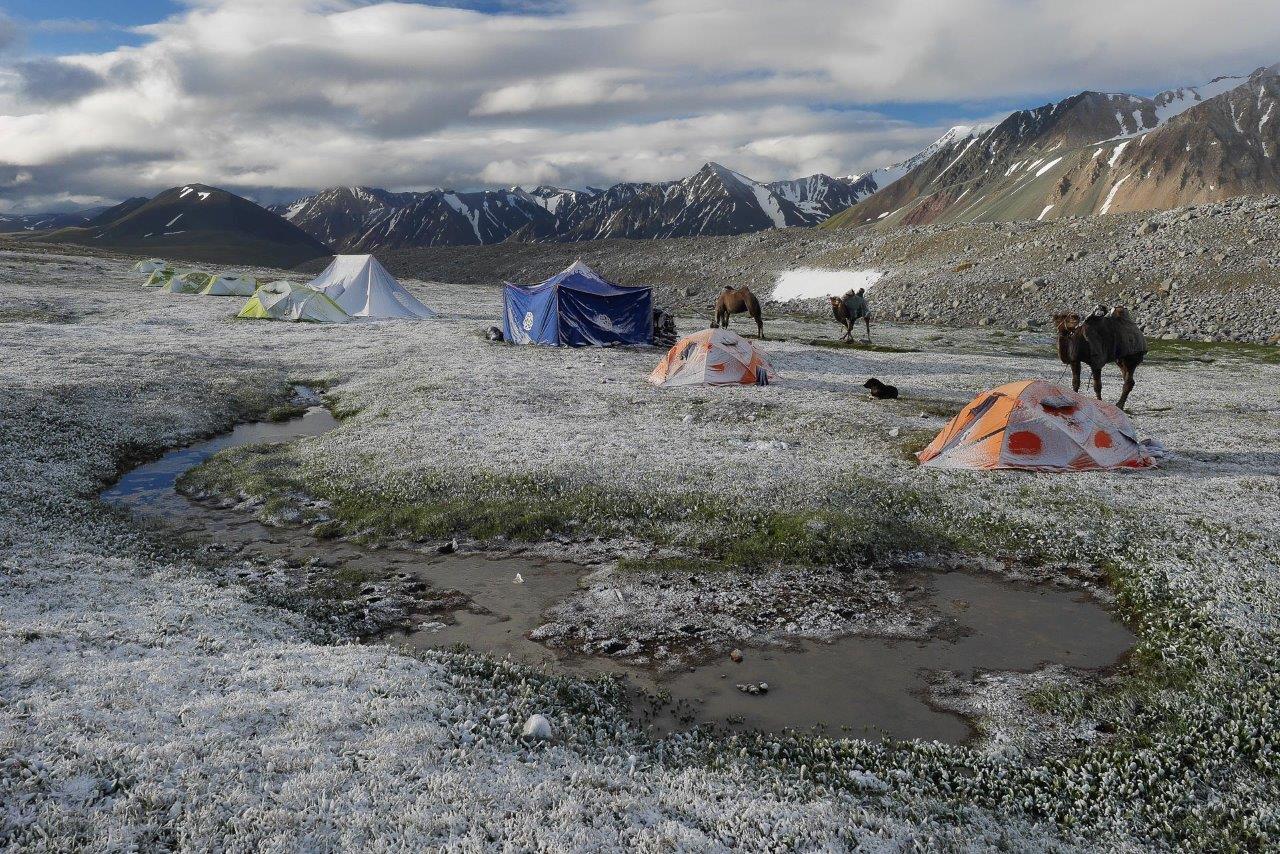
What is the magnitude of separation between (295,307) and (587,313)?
23.9m

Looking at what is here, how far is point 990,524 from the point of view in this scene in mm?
15156

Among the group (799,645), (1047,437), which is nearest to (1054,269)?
(1047,437)

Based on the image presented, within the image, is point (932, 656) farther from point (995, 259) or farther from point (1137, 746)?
point (995, 259)

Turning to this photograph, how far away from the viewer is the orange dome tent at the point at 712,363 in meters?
28.8

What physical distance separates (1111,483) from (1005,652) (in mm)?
8104

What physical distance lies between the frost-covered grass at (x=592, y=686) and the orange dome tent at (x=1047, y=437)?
24.8 inches

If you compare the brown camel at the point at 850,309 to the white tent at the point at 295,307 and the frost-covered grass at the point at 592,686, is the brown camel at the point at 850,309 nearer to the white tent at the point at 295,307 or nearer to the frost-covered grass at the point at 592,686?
the frost-covered grass at the point at 592,686

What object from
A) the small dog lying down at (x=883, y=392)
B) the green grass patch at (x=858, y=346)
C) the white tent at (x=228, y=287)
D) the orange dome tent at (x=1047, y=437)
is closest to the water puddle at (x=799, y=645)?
the orange dome tent at (x=1047, y=437)

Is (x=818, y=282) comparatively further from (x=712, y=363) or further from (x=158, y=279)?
(x=158, y=279)

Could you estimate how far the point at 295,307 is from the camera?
51.8 m

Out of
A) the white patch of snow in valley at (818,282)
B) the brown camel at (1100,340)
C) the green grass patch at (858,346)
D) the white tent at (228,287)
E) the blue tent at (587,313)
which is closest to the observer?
the brown camel at (1100,340)

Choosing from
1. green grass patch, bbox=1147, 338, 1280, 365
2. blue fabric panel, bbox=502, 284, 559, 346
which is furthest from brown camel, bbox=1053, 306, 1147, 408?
blue fabric panel, bbox=502, 284, 559, 346

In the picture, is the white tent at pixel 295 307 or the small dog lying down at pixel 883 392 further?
the white tent at pixel 295 307

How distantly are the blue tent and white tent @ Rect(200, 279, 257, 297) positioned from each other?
144 feet
